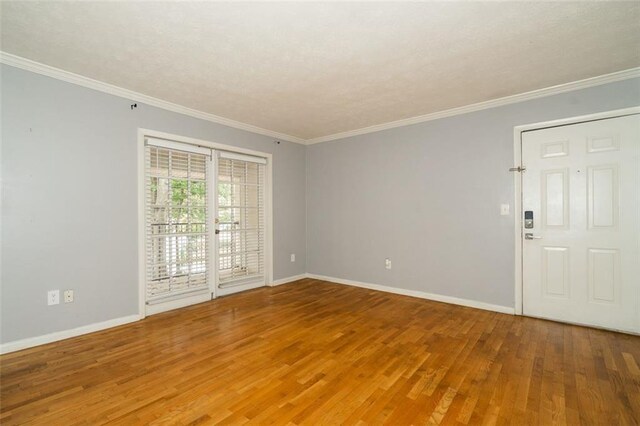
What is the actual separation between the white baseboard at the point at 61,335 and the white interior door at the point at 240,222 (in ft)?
4.17

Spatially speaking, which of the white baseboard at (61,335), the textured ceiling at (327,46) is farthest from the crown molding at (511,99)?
the white baseboard at (61,335)

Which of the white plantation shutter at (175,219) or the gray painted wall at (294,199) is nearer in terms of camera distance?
the gray painted wall at (294,199)

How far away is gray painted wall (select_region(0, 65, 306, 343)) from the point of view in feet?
8.80

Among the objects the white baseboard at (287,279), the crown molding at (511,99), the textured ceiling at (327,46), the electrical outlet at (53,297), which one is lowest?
the white baseboard at (287,279)

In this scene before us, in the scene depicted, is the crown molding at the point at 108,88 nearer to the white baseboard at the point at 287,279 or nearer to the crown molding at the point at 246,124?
the crown molding at the point at 246,124

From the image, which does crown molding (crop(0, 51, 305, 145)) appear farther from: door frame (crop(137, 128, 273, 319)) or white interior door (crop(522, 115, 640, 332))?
white interior door (crop(522, 115, 640, 332))

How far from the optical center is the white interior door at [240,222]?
4422mm

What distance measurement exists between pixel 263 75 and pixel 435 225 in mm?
3041

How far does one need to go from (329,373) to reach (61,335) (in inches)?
109

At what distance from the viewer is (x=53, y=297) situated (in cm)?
289

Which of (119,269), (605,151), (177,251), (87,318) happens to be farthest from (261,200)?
(605,151)

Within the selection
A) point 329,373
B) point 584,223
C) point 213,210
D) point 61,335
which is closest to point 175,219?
point 213,210

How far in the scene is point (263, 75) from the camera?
9.75 ft

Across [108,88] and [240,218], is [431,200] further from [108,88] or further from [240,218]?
[108,88]
